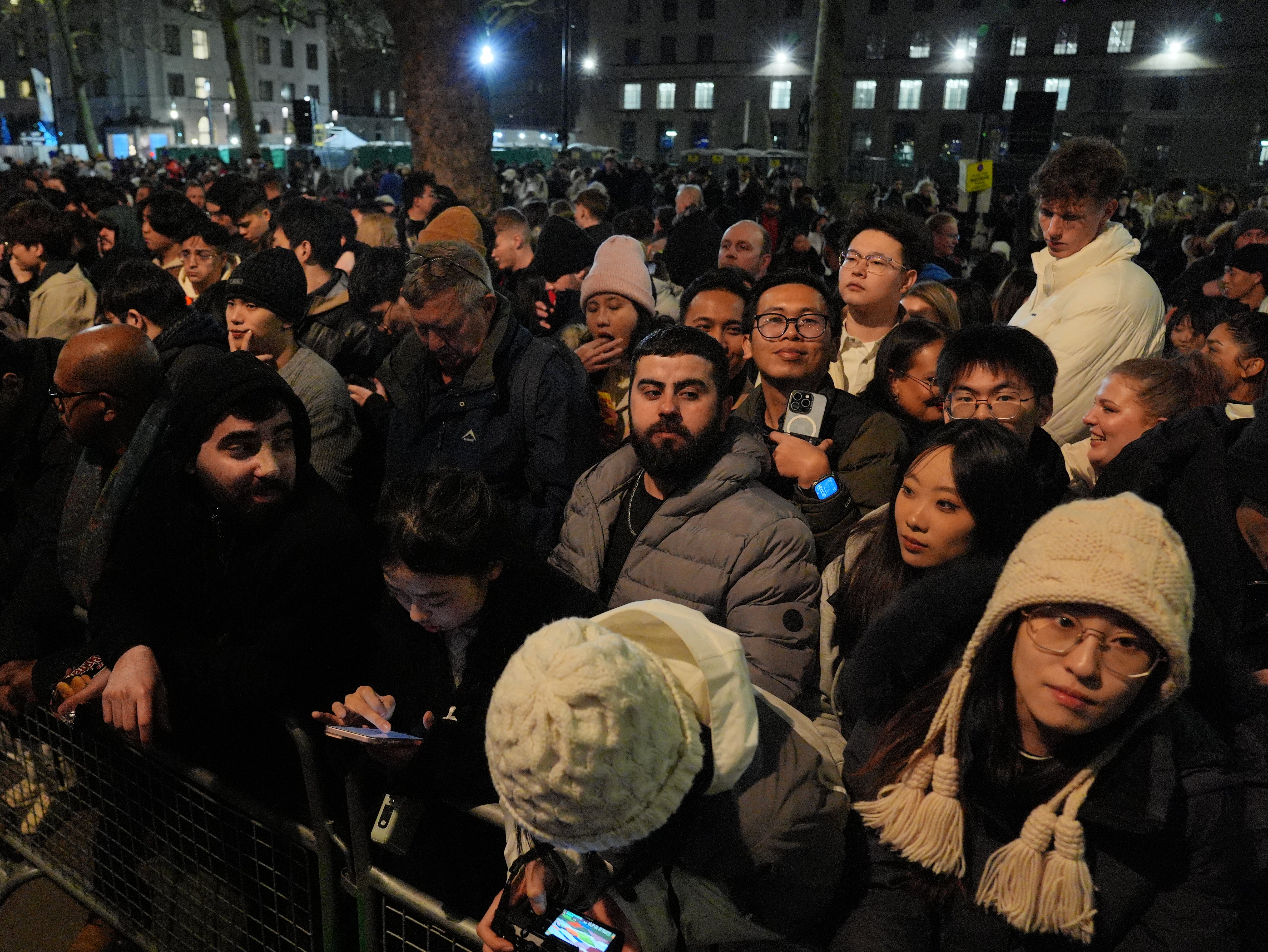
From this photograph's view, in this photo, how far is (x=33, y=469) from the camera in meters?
3.78

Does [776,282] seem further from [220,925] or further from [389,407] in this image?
[220,925]

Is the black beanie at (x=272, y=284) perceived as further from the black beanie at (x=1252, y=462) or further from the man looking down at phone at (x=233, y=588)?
the black beanie at (x=1252, y=462)

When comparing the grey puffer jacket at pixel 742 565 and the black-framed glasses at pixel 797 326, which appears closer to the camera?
the grey puffer jacket at pixel 742 565

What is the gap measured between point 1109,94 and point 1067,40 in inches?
147

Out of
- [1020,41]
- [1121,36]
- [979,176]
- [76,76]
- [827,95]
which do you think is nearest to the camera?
[979,176]

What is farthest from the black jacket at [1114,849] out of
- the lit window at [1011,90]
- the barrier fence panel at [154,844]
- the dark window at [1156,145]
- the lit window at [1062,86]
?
the lit window at [1062,86]

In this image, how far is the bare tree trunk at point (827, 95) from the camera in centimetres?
2041

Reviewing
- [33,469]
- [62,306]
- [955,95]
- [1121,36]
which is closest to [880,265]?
[33,469]

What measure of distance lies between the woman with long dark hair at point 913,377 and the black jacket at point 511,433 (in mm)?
1122

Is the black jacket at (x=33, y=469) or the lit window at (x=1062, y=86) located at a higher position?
the lit window at (x=1062, y=86)

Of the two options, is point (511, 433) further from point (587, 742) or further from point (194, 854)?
point (587, 742)

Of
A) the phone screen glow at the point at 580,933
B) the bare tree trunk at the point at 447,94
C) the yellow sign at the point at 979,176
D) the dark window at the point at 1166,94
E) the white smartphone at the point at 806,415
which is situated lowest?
the phone screen glow at the point at 580,933

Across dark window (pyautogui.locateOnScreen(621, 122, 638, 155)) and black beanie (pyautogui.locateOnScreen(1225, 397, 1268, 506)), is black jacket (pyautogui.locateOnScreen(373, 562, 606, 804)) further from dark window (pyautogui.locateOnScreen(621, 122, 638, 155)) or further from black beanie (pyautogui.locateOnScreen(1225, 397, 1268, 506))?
dark window (pyautogui.locateOnScreen(621, 122, 638, 155))

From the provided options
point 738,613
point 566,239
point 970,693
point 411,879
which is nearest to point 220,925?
point 411,879
